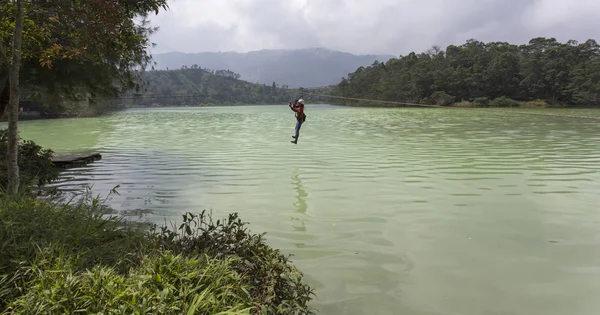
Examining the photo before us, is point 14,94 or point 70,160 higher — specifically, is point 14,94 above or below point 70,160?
above

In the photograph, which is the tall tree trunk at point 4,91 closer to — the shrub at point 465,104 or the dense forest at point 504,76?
the dense forest at point 504,76

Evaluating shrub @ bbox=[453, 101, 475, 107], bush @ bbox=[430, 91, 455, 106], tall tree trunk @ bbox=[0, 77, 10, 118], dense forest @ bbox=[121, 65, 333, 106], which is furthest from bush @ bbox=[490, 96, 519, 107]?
dense forest @ bbox=[121, 65, 333, 106]

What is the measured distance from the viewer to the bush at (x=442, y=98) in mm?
86312

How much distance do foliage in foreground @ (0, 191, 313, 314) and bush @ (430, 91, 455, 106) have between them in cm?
8864

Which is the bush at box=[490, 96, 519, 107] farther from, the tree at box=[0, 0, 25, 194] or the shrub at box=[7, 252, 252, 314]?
the shrub at box=[7, 252, 252, 314]

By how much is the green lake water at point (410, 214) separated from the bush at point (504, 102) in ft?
231

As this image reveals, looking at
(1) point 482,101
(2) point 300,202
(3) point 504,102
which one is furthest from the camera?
(1) point 482,101

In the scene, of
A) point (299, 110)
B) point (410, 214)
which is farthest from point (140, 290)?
point (299, 110)

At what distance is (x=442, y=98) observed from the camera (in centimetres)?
8694

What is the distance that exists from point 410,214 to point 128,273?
15.0 feet

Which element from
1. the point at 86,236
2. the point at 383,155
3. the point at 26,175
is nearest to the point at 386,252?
the point at 86,236

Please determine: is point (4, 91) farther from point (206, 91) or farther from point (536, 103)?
point (206, 91)

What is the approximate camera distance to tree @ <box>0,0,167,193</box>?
496 centimetres

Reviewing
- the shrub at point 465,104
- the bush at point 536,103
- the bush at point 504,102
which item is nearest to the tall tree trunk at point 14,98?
the bush at point 504,102
